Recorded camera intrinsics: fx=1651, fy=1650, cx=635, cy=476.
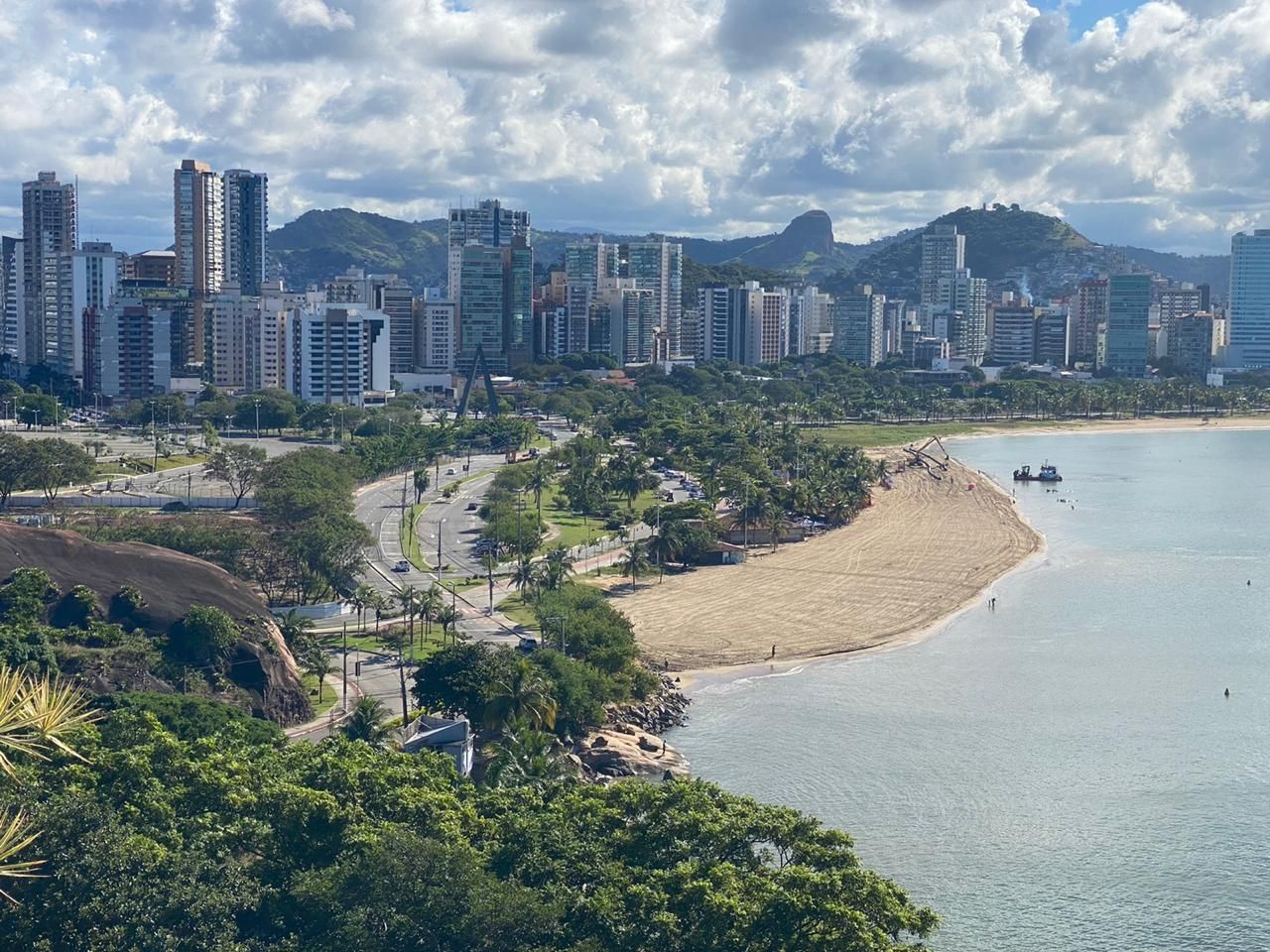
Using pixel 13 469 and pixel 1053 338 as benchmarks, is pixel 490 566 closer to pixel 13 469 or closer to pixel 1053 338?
pixel 13 469

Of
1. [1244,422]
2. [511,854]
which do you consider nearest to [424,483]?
[511,854]

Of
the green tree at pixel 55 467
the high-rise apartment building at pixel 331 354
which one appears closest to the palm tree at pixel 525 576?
the green tree at pixel 55 467

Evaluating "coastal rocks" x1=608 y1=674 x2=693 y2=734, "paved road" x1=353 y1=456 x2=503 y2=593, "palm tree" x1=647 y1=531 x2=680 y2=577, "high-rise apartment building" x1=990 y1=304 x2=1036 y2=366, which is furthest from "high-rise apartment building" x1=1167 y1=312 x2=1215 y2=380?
"coastal rocks" x1=608 y1=674 x2=693 y2=734

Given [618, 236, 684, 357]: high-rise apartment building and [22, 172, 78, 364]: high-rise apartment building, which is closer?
[22, 172, 78, 364]: high-rise apartment building

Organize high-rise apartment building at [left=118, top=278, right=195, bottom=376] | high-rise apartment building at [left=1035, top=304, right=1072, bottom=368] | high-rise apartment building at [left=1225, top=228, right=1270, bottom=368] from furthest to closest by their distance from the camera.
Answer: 1. high-rise apartment building at [left=1225, top=228, right=1270, bottom=368]
2. high-rise apartment building at [left=1035, top=304, right=1072, bottom=368]
3. high-rise apartment building at [left=118, top=278, right=195, bottom=376]

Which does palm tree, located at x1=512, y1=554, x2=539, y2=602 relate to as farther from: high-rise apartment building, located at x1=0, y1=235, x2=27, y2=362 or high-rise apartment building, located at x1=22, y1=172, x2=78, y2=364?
high-rise apartment building, located at x1=0, y1=235, x2=27, y2=362
